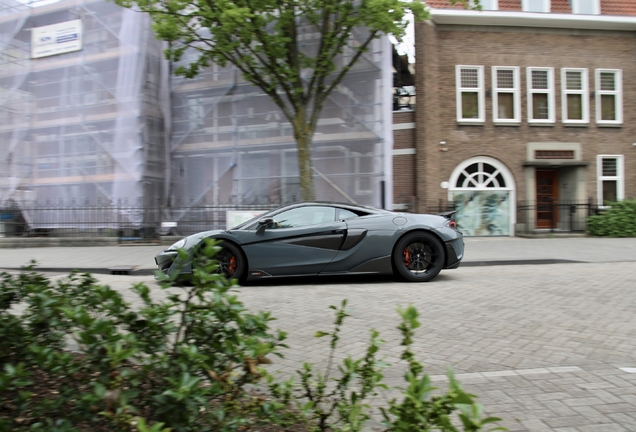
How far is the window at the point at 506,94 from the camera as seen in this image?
18422mm

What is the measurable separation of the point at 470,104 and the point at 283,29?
8.58 meters

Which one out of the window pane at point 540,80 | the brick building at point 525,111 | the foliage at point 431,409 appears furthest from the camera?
the window pane at point 540,80

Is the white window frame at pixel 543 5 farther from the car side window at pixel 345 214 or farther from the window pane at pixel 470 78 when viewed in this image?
the car side window at pixel 345 214

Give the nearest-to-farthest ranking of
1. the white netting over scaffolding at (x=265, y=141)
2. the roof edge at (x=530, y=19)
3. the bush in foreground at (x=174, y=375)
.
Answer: the bush in foreground at (x=174, y=375), the white netting over scaffolding at (x=265, y=141), the roof edge at (x=530, y=19)

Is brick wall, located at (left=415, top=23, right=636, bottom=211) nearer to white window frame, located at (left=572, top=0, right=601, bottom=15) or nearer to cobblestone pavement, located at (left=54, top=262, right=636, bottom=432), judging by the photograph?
white window frame, located at (left=572, top=0, right=601, bottom=15)

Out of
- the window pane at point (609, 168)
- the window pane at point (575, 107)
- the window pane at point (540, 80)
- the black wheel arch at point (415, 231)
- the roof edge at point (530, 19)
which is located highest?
the roof edge at point (530, 19)

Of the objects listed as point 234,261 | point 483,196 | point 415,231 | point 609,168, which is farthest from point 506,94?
point 234,261

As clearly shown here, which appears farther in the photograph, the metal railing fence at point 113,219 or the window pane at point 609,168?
the window pane at point 609,168

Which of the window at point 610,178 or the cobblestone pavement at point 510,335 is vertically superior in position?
the window at point 610,178

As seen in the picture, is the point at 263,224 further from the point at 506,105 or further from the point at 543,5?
the point at 543,5

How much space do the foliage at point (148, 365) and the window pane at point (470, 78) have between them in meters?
18.1

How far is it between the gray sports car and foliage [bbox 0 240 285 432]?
524 cm

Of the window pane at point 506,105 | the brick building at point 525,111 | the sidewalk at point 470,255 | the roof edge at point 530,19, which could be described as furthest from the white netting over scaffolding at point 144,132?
the window pane at point 506,105

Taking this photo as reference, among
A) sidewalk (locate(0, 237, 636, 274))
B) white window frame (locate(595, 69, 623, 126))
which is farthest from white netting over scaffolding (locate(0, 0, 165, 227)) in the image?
white window frame (locate(595, 69, 623, 126))
